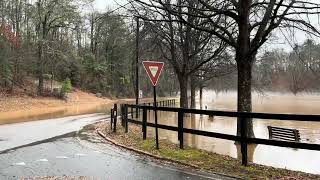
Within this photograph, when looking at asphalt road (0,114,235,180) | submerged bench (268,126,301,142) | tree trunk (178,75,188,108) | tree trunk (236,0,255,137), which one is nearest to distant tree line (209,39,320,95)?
tree trunk (236,0,255,137)

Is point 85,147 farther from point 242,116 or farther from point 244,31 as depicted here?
point 244,31

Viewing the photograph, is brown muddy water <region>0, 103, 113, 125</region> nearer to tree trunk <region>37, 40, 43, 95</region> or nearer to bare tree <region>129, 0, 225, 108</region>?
bare tree <region>129, 0, 225, 108</region>

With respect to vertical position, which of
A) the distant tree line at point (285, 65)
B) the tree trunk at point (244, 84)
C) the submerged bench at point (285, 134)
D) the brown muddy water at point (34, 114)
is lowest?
the submerged bench at point (285, 134)

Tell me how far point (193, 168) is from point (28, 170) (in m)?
3.81

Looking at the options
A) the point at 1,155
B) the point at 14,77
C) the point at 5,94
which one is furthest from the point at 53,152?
the point at 14,77

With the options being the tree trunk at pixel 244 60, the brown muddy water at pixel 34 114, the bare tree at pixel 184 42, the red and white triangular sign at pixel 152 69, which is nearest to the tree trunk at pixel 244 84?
the tree trunk at pixel 244 60

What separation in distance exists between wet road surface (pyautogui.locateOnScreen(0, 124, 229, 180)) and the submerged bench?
324 inches

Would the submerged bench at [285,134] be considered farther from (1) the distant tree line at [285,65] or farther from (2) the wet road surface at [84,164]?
(2) the wet road surface at [84,164]

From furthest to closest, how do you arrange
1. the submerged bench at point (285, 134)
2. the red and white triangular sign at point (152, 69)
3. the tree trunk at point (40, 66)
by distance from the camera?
1. the tree trunk at point (40, 66)
2. the submerged bench at point (285, 134)
3. the red and white triangular sign at point (152, 69)

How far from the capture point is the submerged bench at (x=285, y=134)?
18797mm

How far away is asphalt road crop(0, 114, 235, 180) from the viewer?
9.60 m

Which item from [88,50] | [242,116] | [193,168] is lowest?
[193,168]

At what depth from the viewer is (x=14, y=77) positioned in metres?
49.0

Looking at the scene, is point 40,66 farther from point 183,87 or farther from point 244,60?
point 244,60
